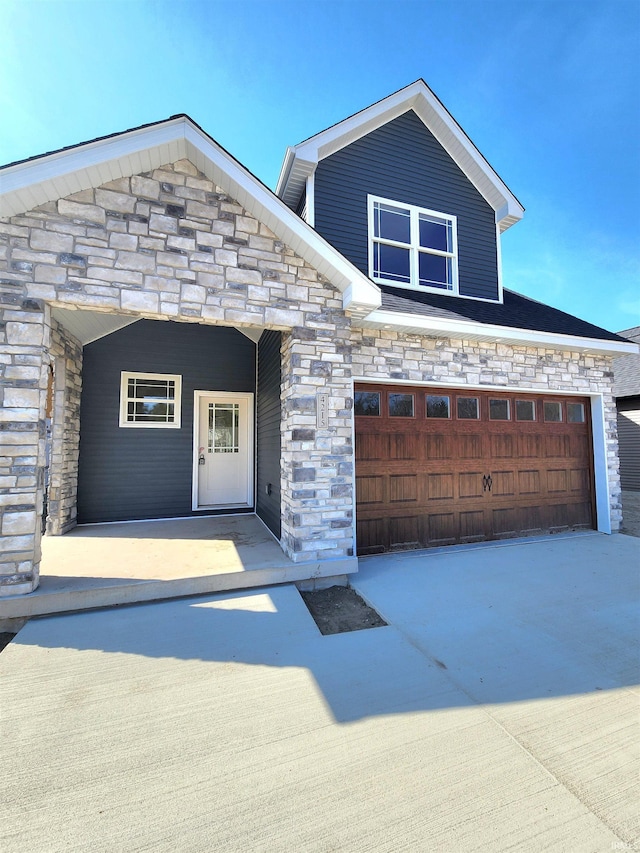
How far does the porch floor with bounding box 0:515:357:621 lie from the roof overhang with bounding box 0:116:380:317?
10.2 feet

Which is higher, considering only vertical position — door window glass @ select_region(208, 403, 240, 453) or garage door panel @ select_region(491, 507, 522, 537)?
door window glass @ select_region(208, 403, 240, 453)

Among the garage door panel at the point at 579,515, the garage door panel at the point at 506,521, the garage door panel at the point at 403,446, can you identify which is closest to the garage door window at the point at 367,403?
the garage door panel at the point at 403,446

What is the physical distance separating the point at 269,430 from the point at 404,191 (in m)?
4.64

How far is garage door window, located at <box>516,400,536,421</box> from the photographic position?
6.01m

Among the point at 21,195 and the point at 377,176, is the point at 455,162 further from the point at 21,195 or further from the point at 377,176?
the point at 21,195

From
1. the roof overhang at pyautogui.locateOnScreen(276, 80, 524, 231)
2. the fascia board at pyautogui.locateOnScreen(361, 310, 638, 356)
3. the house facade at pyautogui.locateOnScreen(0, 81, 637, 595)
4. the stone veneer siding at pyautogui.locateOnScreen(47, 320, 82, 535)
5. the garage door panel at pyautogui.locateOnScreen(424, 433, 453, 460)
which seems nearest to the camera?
the house facade at pyautogui.locateOnScreen(0, 81, 637, 595)

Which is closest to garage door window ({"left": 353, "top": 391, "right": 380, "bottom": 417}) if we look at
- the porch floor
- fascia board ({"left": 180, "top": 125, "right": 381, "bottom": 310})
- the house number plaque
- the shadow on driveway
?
the house number plaque

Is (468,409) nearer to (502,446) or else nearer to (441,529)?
(502,446)

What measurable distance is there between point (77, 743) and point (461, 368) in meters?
5.49

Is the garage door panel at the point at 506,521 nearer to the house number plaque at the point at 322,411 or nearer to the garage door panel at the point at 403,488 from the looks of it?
the garage door panel at the point at 403,488

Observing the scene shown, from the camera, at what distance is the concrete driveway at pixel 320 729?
1512 millimetres

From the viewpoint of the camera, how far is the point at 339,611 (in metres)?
3.56

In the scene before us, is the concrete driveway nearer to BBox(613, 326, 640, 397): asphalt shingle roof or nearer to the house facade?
the house facade

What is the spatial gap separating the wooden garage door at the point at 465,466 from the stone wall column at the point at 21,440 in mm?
3501
